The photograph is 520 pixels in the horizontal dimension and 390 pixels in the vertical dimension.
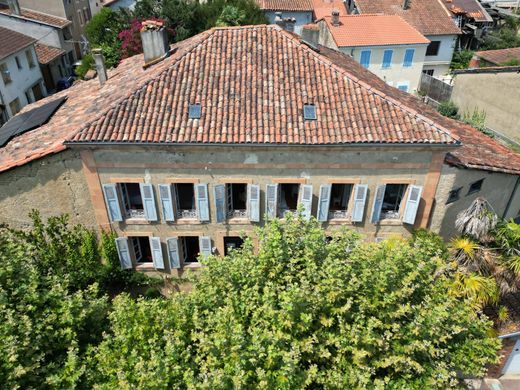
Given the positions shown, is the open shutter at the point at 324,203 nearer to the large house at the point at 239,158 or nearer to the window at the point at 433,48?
the large house at the point at 239,158

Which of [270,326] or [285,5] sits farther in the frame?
[285,5]

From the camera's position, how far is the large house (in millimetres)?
14195

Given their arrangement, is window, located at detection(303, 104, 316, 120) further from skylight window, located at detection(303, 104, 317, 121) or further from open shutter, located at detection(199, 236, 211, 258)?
open shutter, located at detection(199, 236, 211, 258)

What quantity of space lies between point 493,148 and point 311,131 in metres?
9.62

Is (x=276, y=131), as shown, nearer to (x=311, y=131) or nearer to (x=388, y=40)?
(x=311, y=131)

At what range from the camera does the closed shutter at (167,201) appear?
15008 millimetres

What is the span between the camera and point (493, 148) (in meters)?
18.0

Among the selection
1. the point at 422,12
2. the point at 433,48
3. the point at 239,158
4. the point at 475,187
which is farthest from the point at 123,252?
the point at 422,12

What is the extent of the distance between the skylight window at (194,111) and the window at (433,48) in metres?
31.5

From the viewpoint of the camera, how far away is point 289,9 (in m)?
43.3

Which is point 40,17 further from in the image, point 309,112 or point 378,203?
point 378,203

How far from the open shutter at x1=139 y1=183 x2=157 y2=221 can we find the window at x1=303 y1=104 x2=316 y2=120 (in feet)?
21.2

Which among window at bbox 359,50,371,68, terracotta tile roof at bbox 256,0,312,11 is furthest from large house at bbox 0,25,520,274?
terracotta tile roof at bbox 256,0,312,11

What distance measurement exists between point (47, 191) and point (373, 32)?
2870cm
